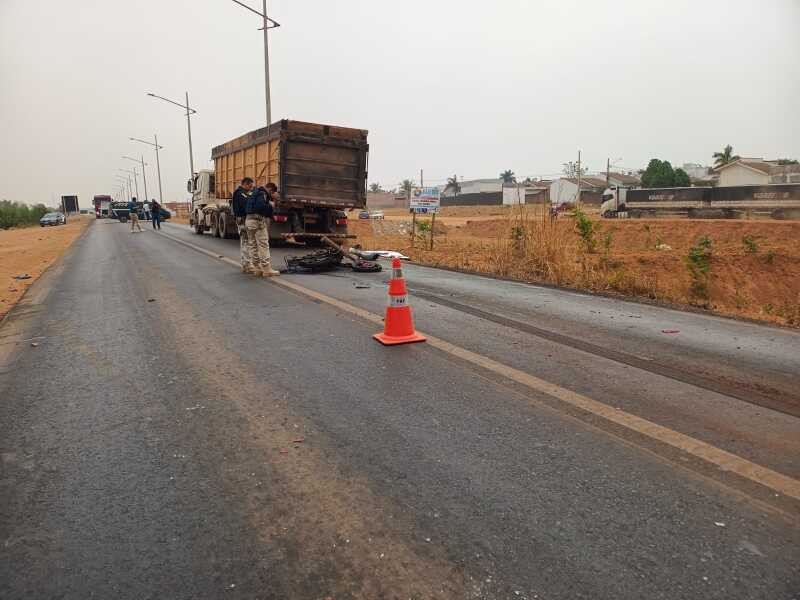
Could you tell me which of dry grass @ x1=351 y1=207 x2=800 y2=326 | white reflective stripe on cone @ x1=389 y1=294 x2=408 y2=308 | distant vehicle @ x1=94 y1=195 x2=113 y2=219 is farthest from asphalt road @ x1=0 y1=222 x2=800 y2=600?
distant vehicle @ x1=94 y1=195 x2=113 y2=219

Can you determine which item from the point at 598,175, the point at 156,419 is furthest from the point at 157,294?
the point at 598,175

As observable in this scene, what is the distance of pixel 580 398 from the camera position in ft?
12.3

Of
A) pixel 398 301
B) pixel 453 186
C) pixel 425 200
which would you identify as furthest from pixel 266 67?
pixel 453 186

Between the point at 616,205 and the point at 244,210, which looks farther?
the point at 616,205

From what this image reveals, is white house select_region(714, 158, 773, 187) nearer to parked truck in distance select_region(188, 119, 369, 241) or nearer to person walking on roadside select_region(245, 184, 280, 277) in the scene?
parked truck in distance select_region(188, 119, 369, 241)

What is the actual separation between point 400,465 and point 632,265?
47.2 ft

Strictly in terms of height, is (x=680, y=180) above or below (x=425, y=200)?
above

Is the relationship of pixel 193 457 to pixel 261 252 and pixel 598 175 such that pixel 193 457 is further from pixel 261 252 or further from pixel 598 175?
pixel 598 175

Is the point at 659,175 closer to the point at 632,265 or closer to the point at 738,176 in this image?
the point at 738,176

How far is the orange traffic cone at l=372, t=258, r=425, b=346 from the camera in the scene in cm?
529

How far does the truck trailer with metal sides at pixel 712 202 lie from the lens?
3256cm

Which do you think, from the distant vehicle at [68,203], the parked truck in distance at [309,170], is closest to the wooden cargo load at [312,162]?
the parked truck in distance at [309,170]

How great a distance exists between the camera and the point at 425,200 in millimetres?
15633

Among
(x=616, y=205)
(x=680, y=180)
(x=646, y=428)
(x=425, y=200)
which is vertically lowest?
(x=646, y=428)
